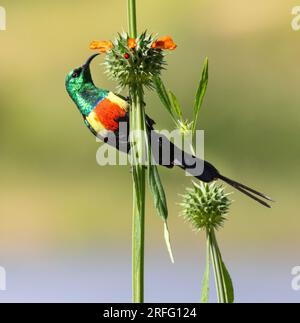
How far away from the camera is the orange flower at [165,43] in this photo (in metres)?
1.22

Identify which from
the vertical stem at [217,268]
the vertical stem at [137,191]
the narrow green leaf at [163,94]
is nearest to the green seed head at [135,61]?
the narrow green leaf at [163,94]

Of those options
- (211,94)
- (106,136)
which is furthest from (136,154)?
(211,94)

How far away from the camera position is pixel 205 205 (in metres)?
1.36

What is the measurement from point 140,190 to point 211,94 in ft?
9.72

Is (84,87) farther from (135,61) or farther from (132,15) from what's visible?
(132,15)

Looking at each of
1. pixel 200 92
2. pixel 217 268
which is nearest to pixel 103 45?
pixel 200 92

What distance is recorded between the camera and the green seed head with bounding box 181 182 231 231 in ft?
4.41

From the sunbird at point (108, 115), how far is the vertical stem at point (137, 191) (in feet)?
0.70

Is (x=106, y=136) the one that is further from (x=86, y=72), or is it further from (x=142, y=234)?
(x=142, y=234)

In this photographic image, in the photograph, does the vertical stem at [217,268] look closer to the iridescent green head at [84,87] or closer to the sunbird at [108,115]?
the sunbird at [108,115]

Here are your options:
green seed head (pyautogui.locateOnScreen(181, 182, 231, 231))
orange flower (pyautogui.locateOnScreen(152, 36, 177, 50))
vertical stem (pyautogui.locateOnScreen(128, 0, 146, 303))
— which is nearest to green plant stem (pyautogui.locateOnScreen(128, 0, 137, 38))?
vertical stem (pyautogui.locateOnScreen(128, 0, 146, 303))
